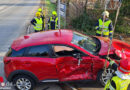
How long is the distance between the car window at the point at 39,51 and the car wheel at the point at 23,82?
0.72 m

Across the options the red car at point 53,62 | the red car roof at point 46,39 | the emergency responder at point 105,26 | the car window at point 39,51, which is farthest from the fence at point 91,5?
the car window at point 39,51

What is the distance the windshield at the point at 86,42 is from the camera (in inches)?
190

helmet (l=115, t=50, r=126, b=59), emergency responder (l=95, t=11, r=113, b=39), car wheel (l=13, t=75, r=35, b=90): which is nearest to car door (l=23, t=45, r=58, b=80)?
car wheel (l=13, t=75, r=35, b=90)

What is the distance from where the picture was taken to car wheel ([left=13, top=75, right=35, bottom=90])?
474 cm

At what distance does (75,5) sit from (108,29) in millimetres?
5564

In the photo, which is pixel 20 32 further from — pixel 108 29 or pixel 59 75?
pixel 59 75

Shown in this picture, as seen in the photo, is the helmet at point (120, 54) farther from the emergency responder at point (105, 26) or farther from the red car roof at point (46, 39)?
the emergency responder at point (105, 26)

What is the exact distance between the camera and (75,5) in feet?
39.3

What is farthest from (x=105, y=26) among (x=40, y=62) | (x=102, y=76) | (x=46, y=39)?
(x=40, y=62)

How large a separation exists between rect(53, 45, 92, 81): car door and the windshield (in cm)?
32

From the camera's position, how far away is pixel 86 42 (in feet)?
16.9

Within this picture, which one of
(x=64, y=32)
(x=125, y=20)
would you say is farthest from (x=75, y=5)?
(x=64, y=32)

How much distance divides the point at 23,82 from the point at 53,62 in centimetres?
114

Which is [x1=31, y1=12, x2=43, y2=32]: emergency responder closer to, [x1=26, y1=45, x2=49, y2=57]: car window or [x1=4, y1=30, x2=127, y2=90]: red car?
[x1=4, y1=30, x2=127, y2=90]: red car
